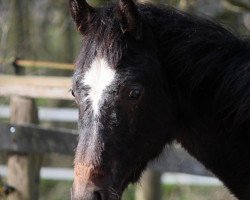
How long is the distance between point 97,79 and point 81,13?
0.55 meters

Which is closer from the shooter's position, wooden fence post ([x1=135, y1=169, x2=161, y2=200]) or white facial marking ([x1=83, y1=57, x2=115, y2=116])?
white facial marking ([x1=83, y1=57, x2=115, y2=116])

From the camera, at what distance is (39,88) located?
6.37 meters

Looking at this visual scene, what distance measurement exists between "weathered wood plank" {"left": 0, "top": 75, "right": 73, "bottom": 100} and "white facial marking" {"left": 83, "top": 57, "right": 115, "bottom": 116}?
7.75 ft

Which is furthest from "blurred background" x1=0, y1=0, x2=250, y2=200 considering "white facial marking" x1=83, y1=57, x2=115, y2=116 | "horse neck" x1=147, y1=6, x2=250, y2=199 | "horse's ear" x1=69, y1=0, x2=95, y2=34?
"white facial marking" x1=83, y1=57, x2=115, y2=116

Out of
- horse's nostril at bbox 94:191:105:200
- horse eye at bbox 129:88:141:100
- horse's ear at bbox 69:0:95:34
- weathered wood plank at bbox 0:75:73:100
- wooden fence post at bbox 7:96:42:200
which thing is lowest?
wooden fence post at bbox 7:96:42:200

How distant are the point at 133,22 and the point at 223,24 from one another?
2.28 feet

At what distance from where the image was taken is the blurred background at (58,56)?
23.7ft

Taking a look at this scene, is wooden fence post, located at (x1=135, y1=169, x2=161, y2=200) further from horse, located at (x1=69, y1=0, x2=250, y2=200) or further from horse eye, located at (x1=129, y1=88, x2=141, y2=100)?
horse eye, located at (x1=129, y1=88, x2=141, y2=100)

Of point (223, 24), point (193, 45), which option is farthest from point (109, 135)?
point (223, 24)

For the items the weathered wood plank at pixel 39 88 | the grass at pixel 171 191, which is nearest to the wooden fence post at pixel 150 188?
the weathered wood plank at pixel 39 88

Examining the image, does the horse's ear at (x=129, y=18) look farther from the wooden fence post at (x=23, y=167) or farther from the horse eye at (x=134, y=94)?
the wooden fence post at (x=23, y=167)

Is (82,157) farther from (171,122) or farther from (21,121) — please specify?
(21,121)

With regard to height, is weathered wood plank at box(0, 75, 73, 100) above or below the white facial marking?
below

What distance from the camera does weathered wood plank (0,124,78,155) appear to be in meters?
6.12
